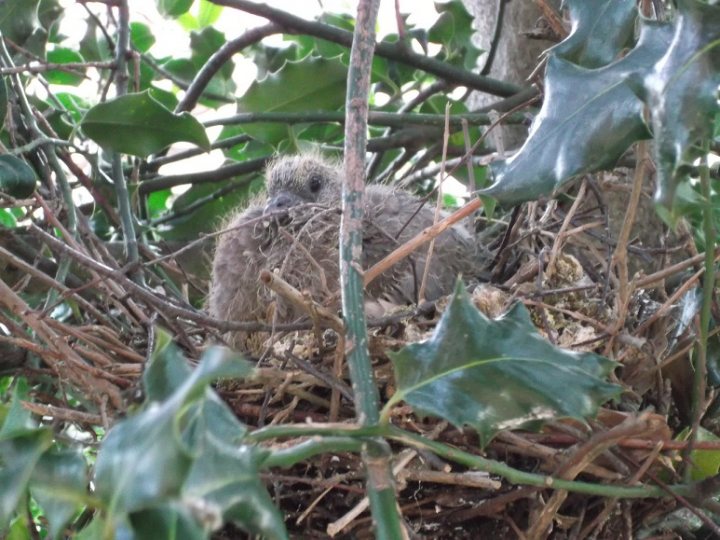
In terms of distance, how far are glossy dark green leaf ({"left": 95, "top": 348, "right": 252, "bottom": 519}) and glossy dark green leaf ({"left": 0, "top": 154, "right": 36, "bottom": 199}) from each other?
755 mm

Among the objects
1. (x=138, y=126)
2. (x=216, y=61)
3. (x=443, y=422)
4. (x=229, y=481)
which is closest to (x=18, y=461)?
(x=229, y=481)

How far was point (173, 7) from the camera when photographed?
1636 mm

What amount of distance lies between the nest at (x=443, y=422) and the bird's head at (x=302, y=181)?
49 centimetres

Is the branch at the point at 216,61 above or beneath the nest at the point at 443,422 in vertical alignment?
above

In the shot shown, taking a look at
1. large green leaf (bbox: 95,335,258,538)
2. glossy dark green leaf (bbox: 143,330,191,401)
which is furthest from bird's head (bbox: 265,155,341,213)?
large green leaf (bbox: 95,335,258,538)

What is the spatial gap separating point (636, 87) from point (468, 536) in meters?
0.54

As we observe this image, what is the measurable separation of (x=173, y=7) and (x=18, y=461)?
4.08ft

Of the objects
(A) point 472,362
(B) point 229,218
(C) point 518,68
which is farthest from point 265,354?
(C) point 518,68

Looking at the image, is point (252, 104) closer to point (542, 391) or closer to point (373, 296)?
point (373, 296)

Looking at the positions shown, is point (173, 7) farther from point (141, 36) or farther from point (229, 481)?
point (229, 481)

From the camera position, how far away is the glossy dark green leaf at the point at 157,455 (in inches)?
15.3

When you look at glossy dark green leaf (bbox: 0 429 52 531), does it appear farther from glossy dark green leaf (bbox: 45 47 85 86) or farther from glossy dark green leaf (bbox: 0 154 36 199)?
glossy dark green leaf (bbox: 45 47 85 86)

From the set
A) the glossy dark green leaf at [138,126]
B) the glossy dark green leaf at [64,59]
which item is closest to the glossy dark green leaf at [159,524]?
the glossy dark green leaf at [138,126]

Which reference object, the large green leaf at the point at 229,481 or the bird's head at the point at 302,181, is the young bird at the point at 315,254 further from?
the large green leaf at the point at 229,481
